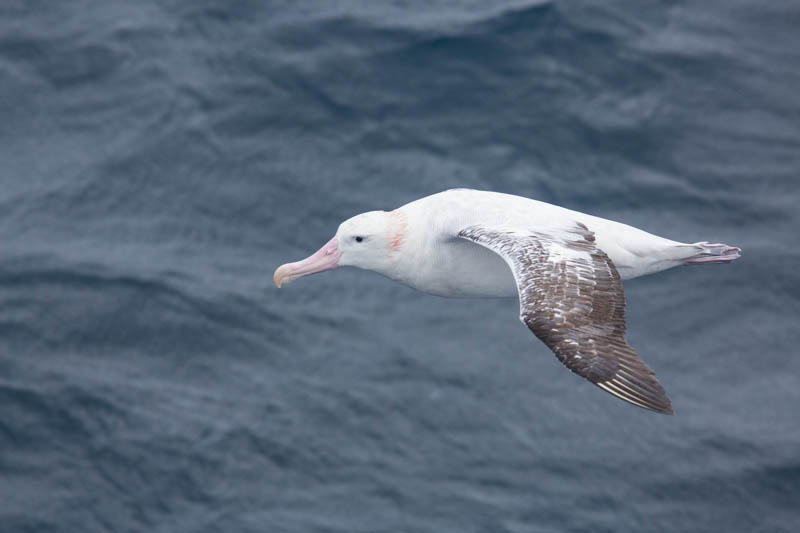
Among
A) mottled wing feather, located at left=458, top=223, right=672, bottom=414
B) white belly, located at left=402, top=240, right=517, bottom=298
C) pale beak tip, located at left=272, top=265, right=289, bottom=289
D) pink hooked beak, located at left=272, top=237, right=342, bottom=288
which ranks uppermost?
mottled wing feather, located at left=458, top=223, right=672, bottom=414

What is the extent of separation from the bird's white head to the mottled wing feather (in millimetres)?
1057

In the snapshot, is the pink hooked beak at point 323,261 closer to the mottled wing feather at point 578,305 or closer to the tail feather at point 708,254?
the mottled wing feather at point 578,305

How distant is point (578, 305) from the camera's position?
331 inches

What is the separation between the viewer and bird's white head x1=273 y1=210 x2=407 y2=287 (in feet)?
33.3

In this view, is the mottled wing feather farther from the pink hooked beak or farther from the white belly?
the pink hooked beak

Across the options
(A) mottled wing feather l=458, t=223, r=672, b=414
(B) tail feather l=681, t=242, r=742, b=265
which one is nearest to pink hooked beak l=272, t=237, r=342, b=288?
(A) mottled wing feather l=458, t=223, r=672, b=414

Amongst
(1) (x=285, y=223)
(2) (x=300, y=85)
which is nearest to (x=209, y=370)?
(1) (x=285, y=223)

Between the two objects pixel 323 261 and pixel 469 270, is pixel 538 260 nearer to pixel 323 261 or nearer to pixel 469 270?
pixel 469 270

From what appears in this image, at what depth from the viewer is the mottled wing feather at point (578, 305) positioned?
794 cm

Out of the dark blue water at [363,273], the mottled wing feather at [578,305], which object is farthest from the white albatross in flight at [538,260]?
the dark blue water at [363,273]

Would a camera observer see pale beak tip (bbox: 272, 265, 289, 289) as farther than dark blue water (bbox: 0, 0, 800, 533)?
No

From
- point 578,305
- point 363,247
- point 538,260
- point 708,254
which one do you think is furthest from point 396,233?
point 708,254

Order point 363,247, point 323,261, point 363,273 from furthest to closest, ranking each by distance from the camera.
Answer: point 363,273, point 323,261, point 363,247

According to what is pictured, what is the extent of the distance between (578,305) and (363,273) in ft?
22.1
